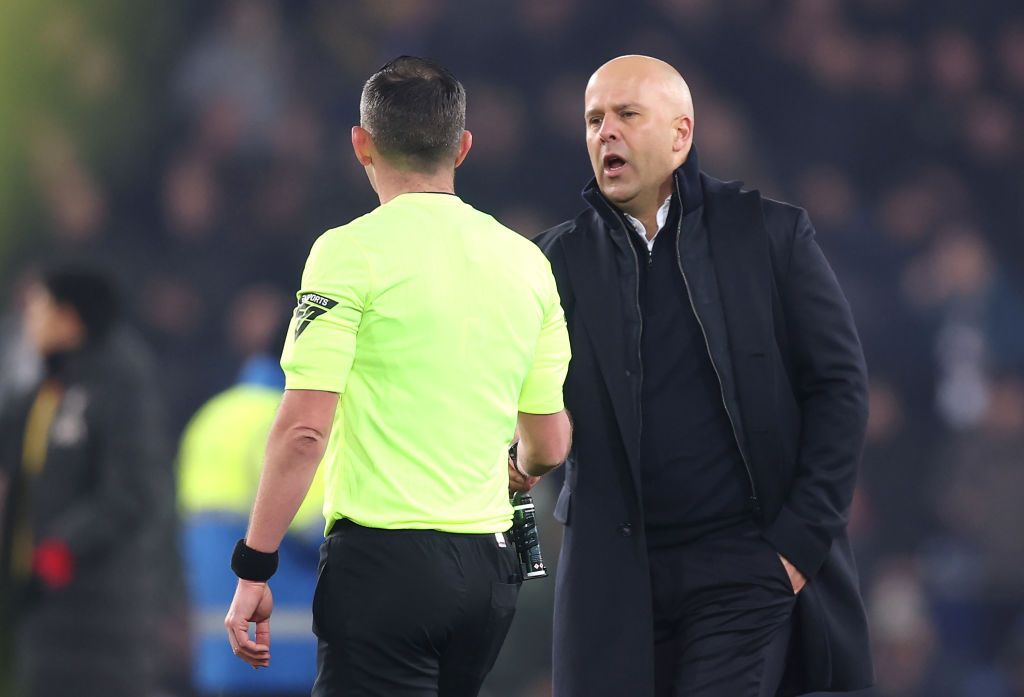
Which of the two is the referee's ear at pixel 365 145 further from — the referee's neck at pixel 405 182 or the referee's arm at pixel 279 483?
the referee's arm at pixel 279 483

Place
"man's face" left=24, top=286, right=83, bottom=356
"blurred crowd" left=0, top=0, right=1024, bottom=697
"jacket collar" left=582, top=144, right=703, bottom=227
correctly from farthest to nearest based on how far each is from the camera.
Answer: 1. "blurred crowd" left=0, top=0, right=1024, bottom=697
2. "man's face" left=24, top=286, right=83, bottom=356
3. "jacket collar" left=582, top=144, right=703, bottom=227

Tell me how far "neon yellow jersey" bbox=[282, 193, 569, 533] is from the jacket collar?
0.89 metres

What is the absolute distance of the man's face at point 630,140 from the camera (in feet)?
10.7

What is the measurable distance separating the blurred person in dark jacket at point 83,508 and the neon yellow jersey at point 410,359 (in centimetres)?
307

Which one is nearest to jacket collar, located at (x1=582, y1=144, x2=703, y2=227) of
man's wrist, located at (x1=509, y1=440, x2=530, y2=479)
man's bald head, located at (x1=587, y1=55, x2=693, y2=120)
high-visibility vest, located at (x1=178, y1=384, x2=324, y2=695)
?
man's bald head, located at (x1=587, y1=55, x2=693, y2=120)

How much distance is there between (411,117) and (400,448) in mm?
505

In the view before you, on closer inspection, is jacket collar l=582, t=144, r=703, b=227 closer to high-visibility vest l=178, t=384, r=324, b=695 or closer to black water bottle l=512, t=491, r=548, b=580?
black water bottle l=512, t=491, r=548, b=580

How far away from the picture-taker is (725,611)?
3070mm

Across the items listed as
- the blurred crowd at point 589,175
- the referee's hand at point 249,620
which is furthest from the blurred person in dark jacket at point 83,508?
the referee's hand at point 249,620

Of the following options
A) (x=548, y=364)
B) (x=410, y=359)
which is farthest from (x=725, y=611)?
(x=410, y=359)

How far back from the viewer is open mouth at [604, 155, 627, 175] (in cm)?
327

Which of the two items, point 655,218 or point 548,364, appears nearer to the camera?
point 548,364

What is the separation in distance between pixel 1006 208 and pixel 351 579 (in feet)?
23.0

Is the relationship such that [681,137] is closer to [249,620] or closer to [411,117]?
[411,117]
